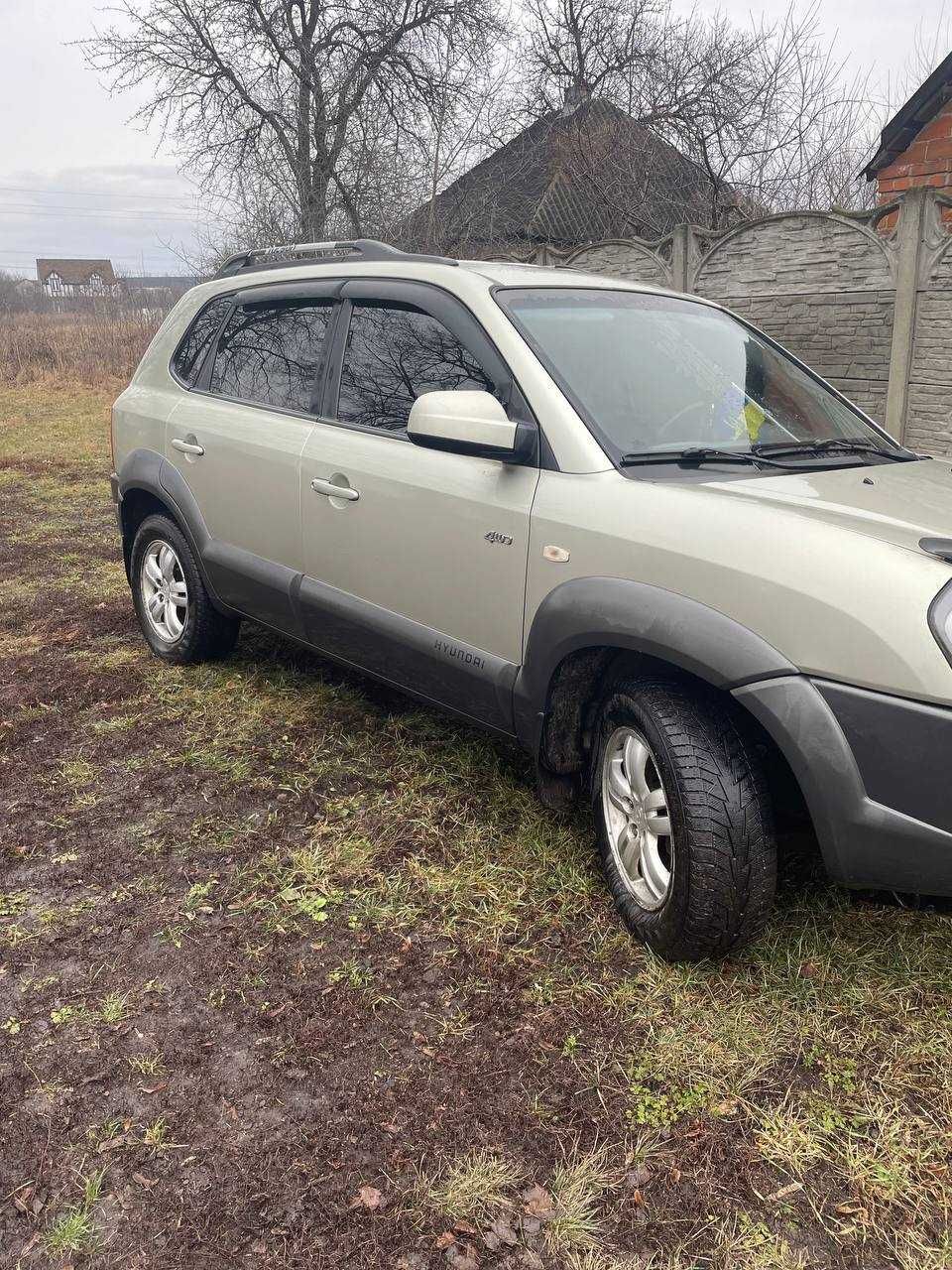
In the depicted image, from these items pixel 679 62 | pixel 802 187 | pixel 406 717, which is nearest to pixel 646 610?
pixel 406 717

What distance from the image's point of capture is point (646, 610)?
2471mm

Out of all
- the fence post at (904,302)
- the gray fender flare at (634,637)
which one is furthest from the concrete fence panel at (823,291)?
the gray fender flare at (634,637)

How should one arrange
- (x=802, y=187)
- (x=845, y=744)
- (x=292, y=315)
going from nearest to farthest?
(x=845, y=744), (x=292, y=315), (x=802, y=187)

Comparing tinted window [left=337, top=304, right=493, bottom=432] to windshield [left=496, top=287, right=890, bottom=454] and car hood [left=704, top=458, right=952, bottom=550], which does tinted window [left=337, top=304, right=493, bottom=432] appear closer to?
windshield [left=496, top=287, right=890, bottom=454]

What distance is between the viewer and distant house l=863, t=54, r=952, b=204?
984 centimetres

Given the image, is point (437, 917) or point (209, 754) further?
point (209, 754)

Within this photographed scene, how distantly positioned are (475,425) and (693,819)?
123cm

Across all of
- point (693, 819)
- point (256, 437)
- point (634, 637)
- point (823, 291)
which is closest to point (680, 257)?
point (823, 291)

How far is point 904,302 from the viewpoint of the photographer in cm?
655

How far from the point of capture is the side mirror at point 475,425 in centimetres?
278

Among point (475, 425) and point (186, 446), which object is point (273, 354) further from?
point (475, 425)

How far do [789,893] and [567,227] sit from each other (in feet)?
44.4

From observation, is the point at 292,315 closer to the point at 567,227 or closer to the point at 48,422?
the point at 567,227

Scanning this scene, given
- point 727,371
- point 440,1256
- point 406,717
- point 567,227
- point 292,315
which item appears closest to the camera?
point 440,1256
